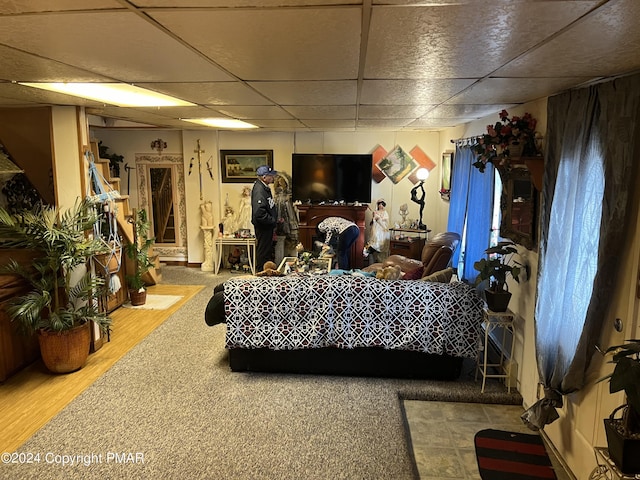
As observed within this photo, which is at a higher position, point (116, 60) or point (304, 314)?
point (116, 60)

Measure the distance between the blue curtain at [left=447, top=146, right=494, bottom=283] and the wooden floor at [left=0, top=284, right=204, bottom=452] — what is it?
3437 millimetres

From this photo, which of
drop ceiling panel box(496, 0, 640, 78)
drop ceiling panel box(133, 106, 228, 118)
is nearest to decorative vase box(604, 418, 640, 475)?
drop ceiling panel box(496, 0, 640, 78)

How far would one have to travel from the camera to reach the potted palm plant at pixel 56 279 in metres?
3.35

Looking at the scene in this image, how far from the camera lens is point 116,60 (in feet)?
6.19

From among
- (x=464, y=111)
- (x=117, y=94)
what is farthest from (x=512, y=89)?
(x=117, y=94)

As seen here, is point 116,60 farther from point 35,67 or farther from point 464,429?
point 464,429

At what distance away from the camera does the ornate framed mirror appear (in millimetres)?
2955

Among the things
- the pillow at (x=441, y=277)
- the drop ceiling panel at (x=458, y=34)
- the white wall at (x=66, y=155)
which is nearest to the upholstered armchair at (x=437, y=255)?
the pillow at (x=441, y=277)

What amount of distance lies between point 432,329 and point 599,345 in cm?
126

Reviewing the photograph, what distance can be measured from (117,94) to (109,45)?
146cm

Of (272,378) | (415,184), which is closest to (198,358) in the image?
(272,378)

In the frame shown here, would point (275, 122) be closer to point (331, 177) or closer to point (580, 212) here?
point (331, 177)

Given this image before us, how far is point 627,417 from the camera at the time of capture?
1.71 metres

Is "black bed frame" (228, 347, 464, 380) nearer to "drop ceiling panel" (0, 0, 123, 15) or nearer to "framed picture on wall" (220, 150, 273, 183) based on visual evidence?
"drop ceiling panel" (0, 0, 123, 15)
